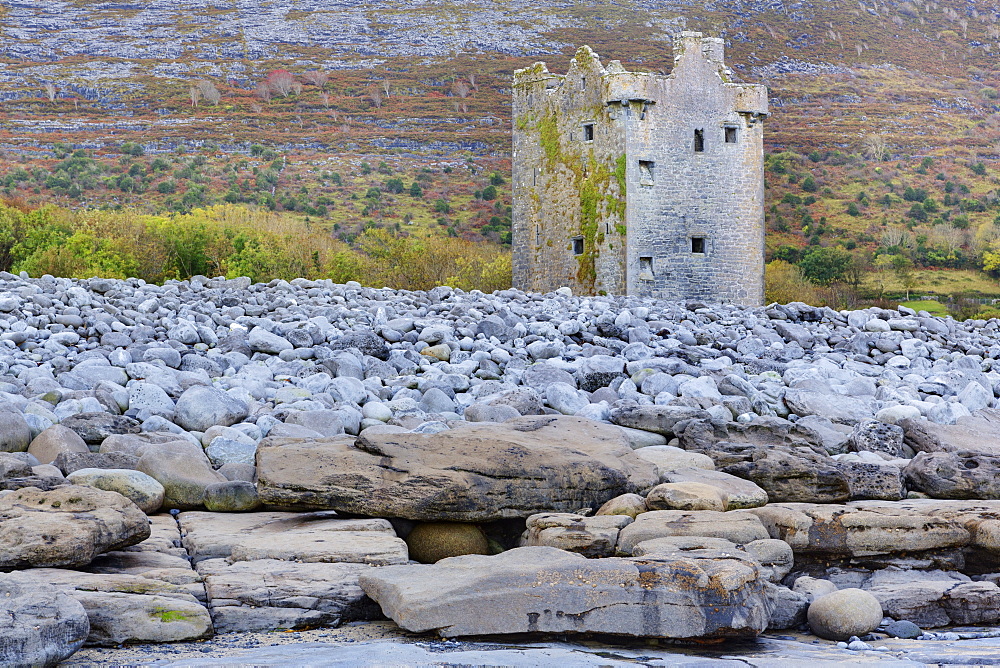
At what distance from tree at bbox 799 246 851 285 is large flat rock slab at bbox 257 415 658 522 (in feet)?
114

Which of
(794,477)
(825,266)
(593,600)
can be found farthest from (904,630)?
(825,266)

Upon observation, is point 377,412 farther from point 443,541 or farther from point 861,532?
point 861,532

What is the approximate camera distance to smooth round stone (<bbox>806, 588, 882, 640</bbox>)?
4258 mm

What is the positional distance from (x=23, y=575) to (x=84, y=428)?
9.54 ft

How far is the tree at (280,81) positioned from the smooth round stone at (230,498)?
54744 mm

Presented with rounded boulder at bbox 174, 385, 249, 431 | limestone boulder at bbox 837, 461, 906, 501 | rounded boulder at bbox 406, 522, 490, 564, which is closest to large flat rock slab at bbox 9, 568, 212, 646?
rounded boulder at bbox 406, 522, 490, 564

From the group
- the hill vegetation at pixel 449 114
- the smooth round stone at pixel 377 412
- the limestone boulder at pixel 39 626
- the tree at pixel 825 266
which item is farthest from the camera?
the hill vegetation at pixel 449 114

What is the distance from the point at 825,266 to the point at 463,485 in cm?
3660

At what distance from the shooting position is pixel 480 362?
10086mm

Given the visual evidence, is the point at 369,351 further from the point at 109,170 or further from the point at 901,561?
the point at 109,170

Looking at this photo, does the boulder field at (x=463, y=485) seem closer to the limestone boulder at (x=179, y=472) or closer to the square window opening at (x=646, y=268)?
the limestone boulder at (x=179, y=472)

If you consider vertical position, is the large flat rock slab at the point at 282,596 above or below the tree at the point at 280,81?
below

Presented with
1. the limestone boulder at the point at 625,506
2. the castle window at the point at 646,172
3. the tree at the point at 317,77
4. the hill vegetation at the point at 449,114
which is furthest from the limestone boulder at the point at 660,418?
the tree at the point at 317,77

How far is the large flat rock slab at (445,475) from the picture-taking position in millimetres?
5418
